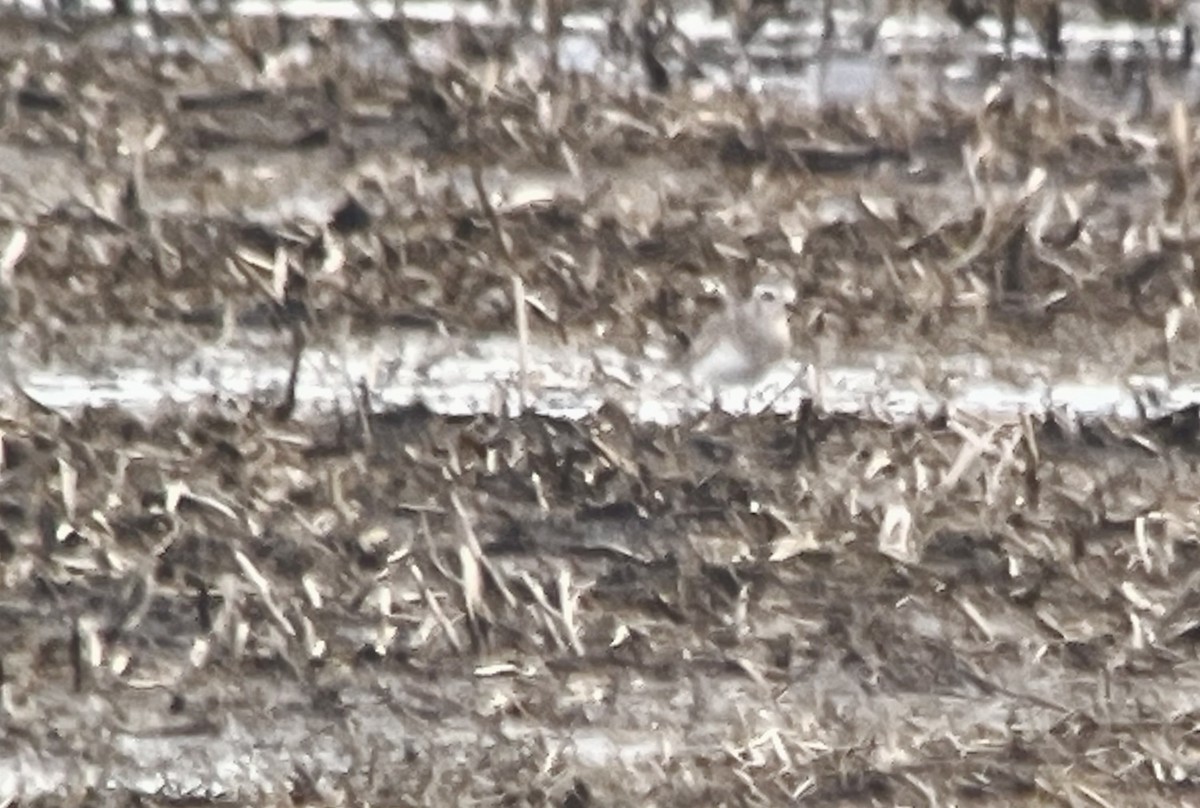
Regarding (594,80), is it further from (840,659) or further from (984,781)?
(984,781)

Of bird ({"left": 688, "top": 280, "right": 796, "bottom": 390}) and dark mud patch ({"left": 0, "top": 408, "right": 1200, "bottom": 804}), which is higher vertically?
bird ({"left": 688, "top": 280, "right": 796, "bottom": 390})

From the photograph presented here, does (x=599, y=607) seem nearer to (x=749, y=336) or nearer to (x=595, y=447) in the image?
(x=595, y=447)

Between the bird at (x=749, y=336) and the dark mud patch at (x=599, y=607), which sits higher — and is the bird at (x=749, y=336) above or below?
above

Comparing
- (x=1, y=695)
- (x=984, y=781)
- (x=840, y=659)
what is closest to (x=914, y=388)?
(x=840, y=659)

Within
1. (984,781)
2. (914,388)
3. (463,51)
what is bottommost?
(984,781)
